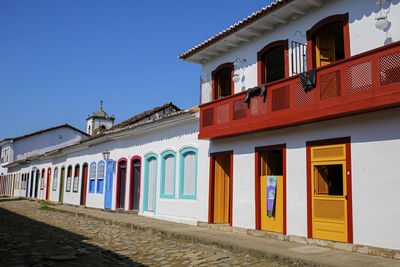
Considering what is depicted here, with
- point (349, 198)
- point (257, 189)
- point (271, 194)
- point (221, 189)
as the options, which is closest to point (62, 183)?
point (221, 189)

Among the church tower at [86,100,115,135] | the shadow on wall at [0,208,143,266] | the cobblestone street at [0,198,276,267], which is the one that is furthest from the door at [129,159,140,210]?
the church tower at [86,100,115,135]

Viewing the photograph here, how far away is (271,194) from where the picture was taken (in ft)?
32.8

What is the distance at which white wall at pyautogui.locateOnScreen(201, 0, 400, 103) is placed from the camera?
774 centimetres

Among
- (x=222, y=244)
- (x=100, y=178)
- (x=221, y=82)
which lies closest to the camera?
(x=222, y=244)

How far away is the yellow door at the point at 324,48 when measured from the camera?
9.30m

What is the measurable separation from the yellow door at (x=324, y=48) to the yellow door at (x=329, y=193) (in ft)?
7.39

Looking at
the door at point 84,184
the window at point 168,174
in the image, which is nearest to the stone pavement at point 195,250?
the window at point 168,174

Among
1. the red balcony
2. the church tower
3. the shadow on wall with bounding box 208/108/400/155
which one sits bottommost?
the shadow on wall with bounding box 208/108/400/155

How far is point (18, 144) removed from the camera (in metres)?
42.2

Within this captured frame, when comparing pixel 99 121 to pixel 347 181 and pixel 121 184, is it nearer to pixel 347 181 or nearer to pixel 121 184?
pixel 121 184

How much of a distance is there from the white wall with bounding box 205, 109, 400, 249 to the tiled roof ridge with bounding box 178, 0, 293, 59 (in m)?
3.14

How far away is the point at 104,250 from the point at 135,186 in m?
8.59

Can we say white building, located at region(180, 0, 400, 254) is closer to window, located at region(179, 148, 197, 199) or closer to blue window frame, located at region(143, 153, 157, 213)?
window, located at region(179, 148, 197, 199)

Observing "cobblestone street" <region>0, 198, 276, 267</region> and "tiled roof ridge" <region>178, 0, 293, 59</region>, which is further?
"tiled roof ridge" <region>178, 0, 293, 59</region>
